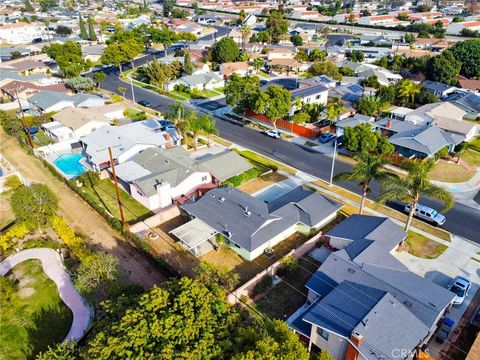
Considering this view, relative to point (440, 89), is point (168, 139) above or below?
above

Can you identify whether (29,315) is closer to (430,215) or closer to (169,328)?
(169,328)

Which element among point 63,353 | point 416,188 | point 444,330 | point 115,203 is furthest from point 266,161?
point 63,353

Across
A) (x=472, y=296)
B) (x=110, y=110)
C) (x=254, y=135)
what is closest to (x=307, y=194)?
(x=472, y=296)

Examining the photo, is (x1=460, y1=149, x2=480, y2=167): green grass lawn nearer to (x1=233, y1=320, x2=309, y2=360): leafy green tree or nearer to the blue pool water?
(x1=233, y1=320, x2=309, y2=360): leafy green tree

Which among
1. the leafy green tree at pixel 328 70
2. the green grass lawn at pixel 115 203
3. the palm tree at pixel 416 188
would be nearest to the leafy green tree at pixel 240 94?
the green grass lawn at pixel 115 203

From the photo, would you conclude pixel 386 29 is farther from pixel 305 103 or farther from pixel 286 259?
pixel 286 259

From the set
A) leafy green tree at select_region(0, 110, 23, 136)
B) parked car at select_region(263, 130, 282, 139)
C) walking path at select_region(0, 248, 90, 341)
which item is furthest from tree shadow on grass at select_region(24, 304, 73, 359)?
leafy green tree at select_region(0, 110, 23, 136)
